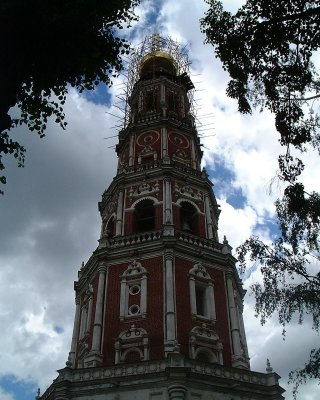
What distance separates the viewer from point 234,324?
2528 cm

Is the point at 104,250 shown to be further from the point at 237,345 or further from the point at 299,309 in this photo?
the point at 299,309

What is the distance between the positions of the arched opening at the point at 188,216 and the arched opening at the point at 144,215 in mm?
1776

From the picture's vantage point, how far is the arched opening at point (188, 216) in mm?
30417

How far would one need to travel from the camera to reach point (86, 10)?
11.0 meters

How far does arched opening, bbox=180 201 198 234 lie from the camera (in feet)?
99.8

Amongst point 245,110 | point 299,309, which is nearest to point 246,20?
point 245,110

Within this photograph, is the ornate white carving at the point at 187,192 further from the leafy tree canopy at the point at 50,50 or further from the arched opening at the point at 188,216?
the leafy tree canopy at the point at 50,50

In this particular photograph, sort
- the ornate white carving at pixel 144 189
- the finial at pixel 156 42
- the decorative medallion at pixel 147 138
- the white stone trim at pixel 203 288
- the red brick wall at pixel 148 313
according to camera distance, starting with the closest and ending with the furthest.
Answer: the red brick wall at pixel 148 313, the white stone trim at pixel 203 288, the ornate white carving at pixel 144 189, the decorative medallion at pixel 147 138, the finial at pixel 156 42

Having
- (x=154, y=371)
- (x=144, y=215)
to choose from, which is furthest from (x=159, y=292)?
(x=144, y=215)

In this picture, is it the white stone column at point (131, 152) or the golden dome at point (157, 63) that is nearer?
the white stone column at point (131, 152)

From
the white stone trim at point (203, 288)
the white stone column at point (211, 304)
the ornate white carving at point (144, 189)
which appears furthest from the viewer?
the ornate white carving at point (144, 189)

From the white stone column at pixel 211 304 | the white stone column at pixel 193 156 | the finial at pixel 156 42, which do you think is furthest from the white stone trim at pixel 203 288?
the finial at pixel 156 42

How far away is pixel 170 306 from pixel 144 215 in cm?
806

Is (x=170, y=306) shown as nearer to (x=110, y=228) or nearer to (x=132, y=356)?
(x=132, y=356)
